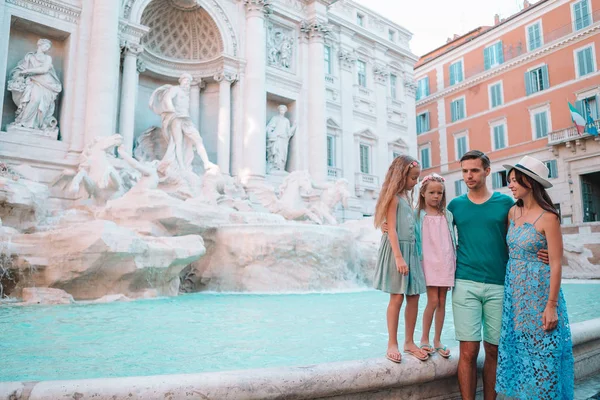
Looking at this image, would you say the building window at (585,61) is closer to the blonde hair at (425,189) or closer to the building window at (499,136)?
the building window at (499,136)

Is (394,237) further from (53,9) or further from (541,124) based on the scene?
(541,124)

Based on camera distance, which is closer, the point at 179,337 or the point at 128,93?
the point at 179,337

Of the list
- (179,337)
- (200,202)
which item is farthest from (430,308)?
(200,202)

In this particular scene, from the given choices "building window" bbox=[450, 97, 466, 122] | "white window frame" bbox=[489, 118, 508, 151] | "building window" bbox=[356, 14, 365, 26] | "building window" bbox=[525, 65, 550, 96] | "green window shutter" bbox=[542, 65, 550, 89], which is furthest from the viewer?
"building window" bbox=[450, 97, 466, 122]

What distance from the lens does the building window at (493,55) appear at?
79.2 ft

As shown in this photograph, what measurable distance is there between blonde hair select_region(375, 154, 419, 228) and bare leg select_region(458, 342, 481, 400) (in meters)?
0.74

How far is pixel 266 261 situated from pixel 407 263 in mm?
6086

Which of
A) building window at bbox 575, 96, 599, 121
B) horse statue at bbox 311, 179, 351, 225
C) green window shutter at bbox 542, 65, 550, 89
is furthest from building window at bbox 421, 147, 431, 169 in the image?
horse statue at bbox 311, 179, 351, 225

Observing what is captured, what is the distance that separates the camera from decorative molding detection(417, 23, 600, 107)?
20445 millimetres

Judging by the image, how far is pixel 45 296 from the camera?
231 inches

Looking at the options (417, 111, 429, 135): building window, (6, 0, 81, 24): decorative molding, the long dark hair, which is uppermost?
(417, 111, 429, 135): building window

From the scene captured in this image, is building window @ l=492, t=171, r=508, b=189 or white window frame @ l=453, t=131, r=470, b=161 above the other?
white window frame @ l=453, t=131, r=470, b=161

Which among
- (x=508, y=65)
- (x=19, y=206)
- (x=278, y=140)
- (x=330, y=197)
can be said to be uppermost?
(x=508, y=65)

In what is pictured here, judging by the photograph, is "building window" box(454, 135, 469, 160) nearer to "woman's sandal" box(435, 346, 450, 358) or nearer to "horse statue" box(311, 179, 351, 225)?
"horse statue" box(311, 179, 351, 225)
